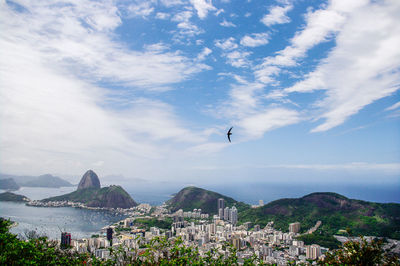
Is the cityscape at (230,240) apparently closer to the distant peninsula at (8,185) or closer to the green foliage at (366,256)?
the green foliage at (366,256)

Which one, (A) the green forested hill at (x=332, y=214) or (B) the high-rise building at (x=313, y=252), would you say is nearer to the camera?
(B) the high-rise building at (x=313, y=252)

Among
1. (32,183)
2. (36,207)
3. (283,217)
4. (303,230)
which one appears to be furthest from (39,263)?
(32,183)

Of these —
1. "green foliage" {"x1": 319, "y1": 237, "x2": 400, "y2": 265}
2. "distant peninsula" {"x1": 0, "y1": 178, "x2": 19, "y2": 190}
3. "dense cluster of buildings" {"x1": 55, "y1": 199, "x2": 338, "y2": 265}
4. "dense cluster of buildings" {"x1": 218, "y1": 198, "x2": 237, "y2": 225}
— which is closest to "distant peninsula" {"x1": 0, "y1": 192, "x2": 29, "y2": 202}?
"distant peninsula" {"x1": 0, "y1": 178, "x2": 19, "y2": 190}

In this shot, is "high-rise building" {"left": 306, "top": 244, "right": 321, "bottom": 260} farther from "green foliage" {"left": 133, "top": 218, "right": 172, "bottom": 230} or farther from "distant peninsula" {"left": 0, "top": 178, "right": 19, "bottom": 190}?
"distant peninsula" {"left": 0, "top": 178, "right": 19, "bottom": 190}

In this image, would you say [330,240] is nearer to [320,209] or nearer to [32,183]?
[320,209]

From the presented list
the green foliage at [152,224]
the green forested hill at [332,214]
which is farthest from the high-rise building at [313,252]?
the green foliage at [152,224]
